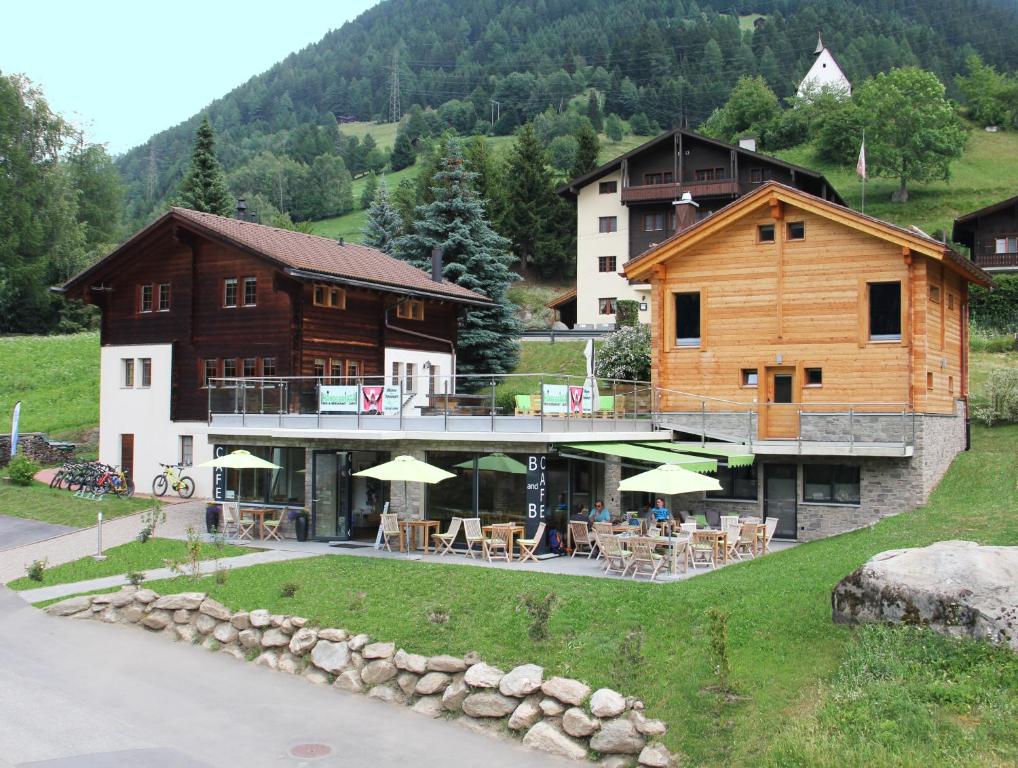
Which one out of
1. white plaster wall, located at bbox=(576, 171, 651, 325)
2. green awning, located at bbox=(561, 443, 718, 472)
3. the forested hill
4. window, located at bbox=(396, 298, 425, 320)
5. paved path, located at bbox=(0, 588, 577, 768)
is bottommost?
paved path, located at bbox=(0, 588, 577, 768)

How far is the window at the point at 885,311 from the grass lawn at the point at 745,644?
5.99m

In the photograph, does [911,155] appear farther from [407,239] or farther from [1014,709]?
[1014,709]

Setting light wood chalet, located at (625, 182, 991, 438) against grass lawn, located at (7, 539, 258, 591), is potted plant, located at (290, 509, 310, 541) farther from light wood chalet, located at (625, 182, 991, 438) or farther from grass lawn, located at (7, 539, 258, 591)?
light wood chalet, located at (625, 182, 991, 438)

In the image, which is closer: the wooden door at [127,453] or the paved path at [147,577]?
the paved path at [147,577]

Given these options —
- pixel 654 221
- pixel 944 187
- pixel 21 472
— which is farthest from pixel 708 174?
pixel 21 472

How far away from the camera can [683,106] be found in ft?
509

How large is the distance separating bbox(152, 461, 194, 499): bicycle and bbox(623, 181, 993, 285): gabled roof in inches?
618

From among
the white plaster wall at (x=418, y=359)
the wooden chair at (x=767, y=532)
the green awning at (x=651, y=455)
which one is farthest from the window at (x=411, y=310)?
the wooden chair at (x=767, y=532)

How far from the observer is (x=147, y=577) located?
22234 millimetres

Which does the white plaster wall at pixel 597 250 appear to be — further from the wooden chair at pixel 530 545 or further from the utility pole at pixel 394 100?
the utility pole at pixel 394 100

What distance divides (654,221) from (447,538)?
127ft

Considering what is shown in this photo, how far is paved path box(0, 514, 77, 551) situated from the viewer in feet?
91.0

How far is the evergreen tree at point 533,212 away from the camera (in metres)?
73.7

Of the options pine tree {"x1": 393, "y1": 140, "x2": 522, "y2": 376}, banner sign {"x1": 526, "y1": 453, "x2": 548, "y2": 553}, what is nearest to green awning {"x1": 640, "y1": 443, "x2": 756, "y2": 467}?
banner sign {"x1": 526, "y1": 453, "x2": 548, "y2": 553}
